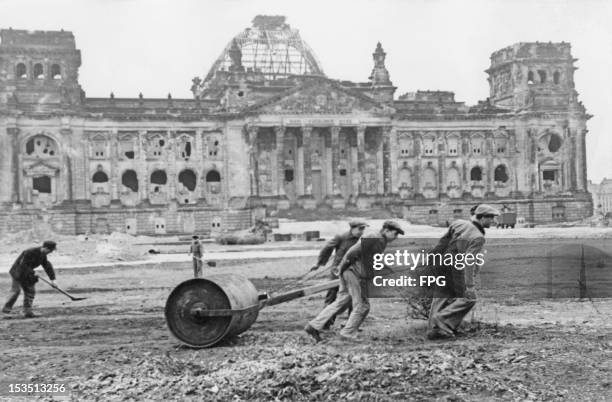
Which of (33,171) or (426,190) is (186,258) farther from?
(426,190)

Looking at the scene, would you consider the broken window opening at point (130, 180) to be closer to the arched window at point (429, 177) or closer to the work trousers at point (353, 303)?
the arched window at point (429, 177)

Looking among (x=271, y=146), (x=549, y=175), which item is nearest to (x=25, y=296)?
(x=271, y=146)

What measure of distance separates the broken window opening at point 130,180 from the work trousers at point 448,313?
161 feet

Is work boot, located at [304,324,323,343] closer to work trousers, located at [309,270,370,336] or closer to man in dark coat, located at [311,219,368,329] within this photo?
work trousers, located at [309,270,370,336]

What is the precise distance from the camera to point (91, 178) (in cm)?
5703

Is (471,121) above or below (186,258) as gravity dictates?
above

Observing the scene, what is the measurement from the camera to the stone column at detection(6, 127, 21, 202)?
180ft

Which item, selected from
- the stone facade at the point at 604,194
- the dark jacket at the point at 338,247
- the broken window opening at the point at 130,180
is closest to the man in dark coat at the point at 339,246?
the dark jacket at the point at 338,247

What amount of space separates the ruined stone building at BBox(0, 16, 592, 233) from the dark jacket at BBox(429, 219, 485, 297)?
45907 millimetres

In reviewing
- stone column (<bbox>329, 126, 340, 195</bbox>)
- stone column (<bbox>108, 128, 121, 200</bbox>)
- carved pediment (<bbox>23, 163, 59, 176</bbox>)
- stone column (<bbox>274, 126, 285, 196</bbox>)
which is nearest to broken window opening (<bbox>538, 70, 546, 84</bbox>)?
stone column (<bbox>329, 126, 340, 195</bbox>)

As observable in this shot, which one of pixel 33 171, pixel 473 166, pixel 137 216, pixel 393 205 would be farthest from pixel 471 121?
pixel 33 171

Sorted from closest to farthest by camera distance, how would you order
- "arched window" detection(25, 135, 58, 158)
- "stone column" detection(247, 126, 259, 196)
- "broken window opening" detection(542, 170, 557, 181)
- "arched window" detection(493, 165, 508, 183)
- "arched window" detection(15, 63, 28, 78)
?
"arched window" detection(25, 135, 58, 158) < "arched window" detection(15, 63, 28, 78) < "stone column" detection(247, 126, 259, 196) < "arched window" detection(493, 165, 508, 183) < "broken window opening" detection(542, 170, 557, 181)

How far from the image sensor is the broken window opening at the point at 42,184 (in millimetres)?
56213

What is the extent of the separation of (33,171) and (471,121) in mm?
34082
